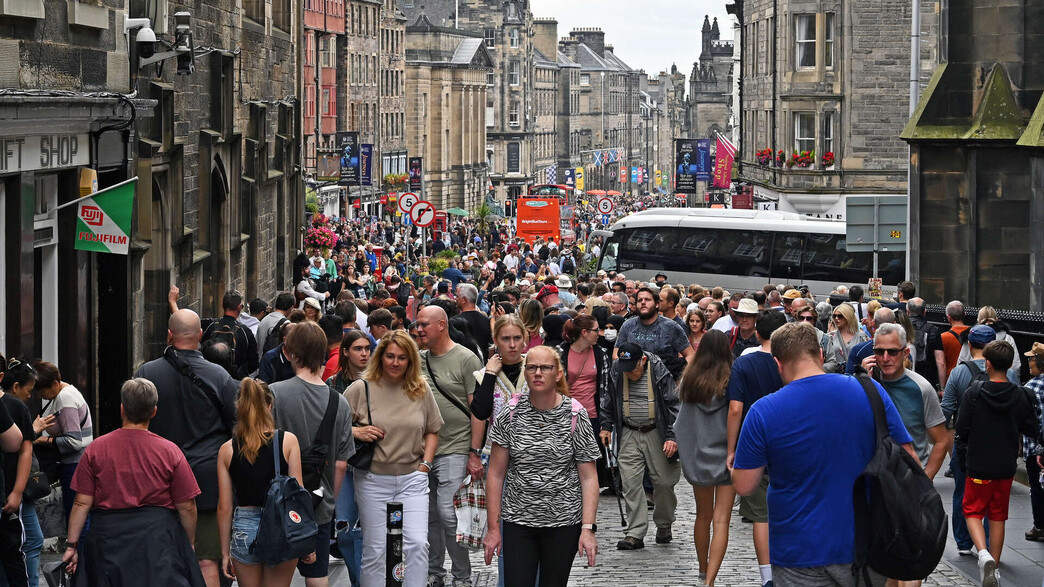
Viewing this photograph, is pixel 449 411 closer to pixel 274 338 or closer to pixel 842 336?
pixel 274 338

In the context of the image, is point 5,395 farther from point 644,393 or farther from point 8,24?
point 644,393

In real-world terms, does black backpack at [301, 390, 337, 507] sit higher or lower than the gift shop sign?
lower

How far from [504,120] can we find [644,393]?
125m

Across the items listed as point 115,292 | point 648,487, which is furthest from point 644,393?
point 115,292

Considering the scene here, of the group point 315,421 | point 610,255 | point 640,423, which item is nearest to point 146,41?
point 640,423

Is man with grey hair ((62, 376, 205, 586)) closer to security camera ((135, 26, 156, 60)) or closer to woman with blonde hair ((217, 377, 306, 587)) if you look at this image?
woman with blonde hair ((217, 377, 306, 587))

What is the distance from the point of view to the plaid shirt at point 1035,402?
34.0 feet

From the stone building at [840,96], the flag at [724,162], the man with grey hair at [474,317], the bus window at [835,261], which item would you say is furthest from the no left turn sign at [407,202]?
the flag at [724,162]

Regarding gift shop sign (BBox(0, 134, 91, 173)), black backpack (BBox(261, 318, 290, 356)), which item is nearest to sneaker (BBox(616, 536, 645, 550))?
black backpack (BBox(261, 318, 290, 356))

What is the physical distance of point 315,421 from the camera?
26.3 feet

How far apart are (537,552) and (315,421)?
1378mm

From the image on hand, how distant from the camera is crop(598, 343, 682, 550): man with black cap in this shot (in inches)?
432

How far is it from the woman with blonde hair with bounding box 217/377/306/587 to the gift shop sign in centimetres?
428

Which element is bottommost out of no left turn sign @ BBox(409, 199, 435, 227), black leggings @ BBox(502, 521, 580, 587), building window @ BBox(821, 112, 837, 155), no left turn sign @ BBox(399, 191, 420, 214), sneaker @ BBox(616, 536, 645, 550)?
sneaker @ BBox(616, 536, 645, 550)
